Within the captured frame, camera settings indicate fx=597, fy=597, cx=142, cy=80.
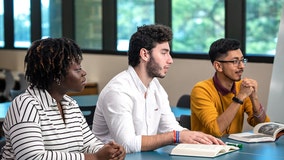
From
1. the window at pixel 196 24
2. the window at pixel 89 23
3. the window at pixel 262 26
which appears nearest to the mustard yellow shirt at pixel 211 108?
the window at pixel 262 26

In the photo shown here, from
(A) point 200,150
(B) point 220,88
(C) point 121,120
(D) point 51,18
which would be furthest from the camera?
(D) point 51,18

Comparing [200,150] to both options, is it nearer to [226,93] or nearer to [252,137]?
[252,137]

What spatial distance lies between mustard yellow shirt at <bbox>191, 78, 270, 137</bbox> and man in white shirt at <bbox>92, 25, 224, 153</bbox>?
0.31 meters

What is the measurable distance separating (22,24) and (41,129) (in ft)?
28.2

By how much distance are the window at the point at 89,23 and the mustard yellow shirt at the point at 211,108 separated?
494 cm

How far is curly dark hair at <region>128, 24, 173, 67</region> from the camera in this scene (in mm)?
3426

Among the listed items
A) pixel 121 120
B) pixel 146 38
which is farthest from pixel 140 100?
pixel 146 38

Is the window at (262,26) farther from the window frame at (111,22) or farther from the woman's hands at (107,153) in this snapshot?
the woman's hands at (107,153)

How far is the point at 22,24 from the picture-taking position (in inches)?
426

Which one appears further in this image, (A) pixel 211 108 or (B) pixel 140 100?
(A) pixel 211 108

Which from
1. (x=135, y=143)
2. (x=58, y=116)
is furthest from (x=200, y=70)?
(x=58, y=116)

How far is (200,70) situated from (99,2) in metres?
2.47

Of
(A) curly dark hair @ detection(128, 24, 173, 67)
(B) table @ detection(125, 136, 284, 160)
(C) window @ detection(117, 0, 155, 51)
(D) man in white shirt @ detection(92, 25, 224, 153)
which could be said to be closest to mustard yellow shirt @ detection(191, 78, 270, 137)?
(D) man in white shirt @ detection(92, 25, 224, 153)

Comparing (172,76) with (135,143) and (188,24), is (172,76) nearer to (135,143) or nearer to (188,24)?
(188,24)
